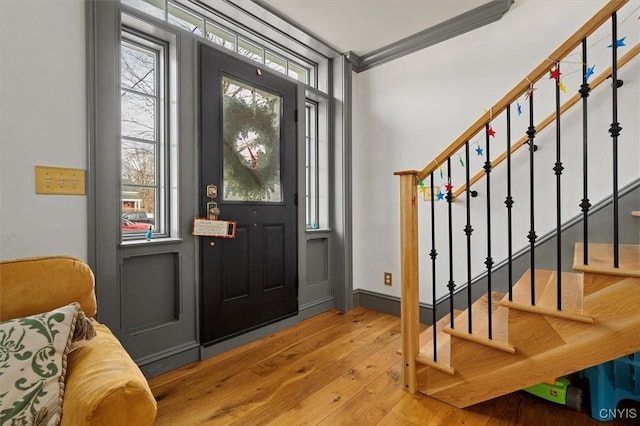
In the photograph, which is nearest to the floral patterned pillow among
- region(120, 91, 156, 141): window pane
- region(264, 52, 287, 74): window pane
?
region(120, 91, 156, 141): window pane

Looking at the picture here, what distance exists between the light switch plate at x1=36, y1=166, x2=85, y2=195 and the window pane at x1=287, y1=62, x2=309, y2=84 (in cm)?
194

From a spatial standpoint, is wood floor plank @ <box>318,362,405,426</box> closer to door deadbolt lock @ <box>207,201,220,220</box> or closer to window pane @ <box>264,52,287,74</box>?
door deadbolt lock @ <box>207,201,220,220</box>

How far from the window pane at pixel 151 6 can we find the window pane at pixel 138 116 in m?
0.52

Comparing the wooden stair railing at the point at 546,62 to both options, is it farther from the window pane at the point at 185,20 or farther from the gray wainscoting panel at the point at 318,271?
the window pane at the point at 185,20

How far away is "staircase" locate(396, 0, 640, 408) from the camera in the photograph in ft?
3.68

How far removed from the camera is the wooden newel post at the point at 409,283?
63.9 inches

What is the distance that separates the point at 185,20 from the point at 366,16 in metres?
1.33

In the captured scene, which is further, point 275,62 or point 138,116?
point 275,62

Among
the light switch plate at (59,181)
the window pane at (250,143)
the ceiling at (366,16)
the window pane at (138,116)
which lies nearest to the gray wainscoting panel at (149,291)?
the light switch plate at (59,181)

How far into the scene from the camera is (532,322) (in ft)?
4.23

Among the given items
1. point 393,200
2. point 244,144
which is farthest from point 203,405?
point 393,200

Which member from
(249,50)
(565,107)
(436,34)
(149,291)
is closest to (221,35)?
(249,50)

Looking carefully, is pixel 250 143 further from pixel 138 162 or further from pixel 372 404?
pixel 372 404

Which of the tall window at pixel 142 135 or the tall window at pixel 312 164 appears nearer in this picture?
the tall window at pixel 142 135
